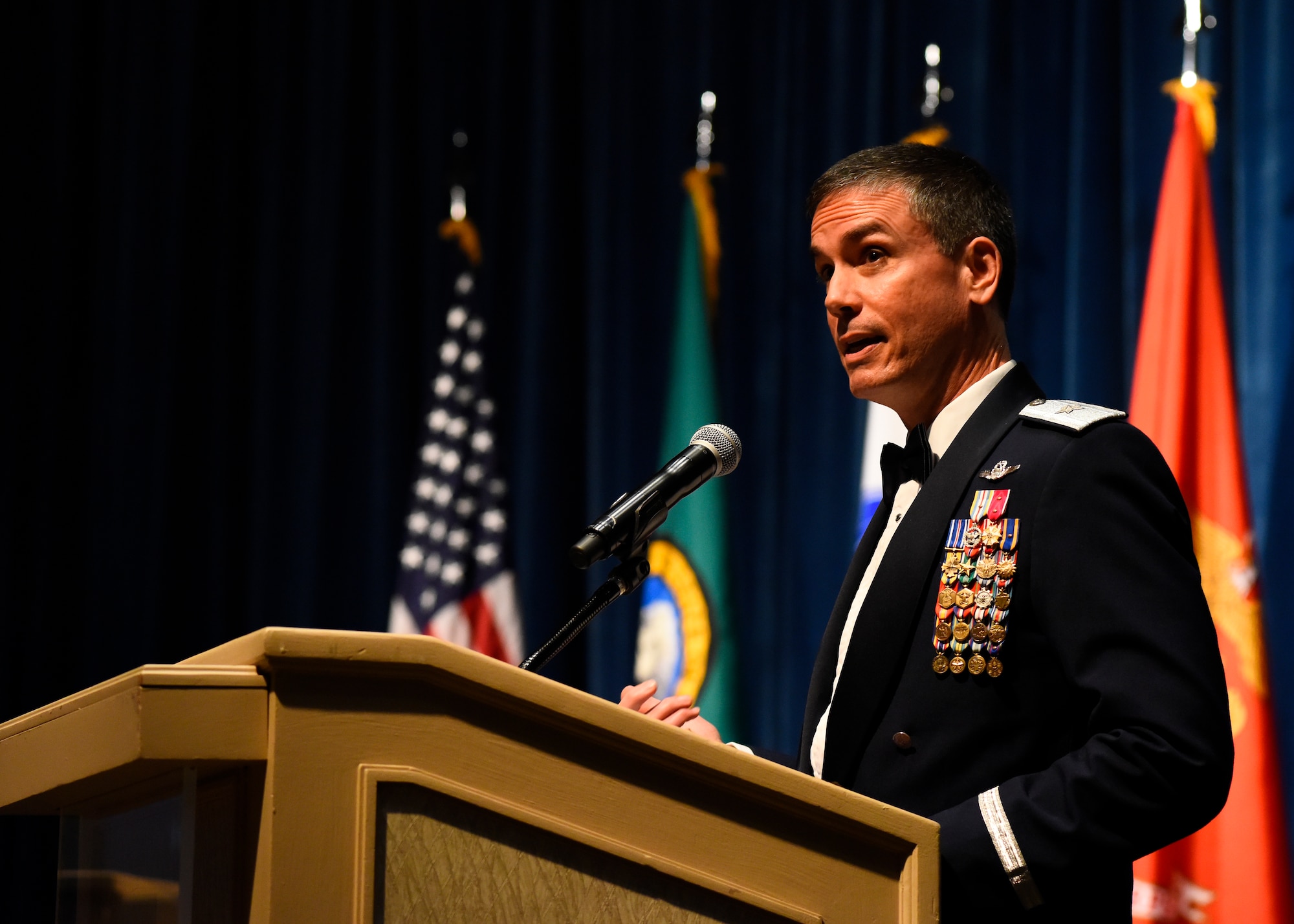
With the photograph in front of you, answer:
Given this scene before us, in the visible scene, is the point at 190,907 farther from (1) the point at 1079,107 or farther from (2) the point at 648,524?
(1) the point at 1079,107

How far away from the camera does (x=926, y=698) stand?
1265mm

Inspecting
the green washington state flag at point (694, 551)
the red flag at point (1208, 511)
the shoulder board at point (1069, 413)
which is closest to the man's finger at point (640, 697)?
the shoulder board at point (1069, 413)

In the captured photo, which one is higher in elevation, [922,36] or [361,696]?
[922,36]

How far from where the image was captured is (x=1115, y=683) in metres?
1.11

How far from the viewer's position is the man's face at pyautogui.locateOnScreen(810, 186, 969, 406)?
1.49 m

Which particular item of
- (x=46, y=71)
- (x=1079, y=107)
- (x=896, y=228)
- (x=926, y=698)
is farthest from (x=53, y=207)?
(x=926, y=698)

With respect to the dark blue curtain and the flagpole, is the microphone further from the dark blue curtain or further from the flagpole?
the dark blue curtain

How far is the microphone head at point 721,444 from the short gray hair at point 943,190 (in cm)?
37

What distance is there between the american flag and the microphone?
101 inches

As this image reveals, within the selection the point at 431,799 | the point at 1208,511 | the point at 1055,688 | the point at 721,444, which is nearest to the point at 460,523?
the point at 1208,511

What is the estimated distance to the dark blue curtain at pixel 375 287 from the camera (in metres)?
3.60

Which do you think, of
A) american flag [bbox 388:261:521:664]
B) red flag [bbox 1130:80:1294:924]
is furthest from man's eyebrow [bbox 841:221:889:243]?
american flag [bbox 388:261:521:664]

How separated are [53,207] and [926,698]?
3.68 m

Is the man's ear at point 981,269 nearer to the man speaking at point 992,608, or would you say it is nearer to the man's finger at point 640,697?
the man speaking at point 992,608
